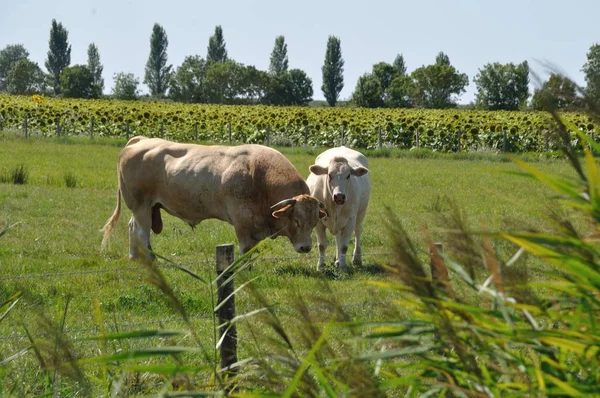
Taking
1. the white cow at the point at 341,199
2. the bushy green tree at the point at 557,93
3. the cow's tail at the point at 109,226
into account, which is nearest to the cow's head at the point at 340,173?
the white cow at the point at 341,199

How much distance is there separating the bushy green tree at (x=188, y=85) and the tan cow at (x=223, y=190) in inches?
3693

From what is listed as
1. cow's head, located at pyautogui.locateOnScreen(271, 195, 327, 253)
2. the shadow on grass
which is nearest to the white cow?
the shadow on grass

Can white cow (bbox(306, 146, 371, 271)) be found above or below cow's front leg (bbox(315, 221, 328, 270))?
above

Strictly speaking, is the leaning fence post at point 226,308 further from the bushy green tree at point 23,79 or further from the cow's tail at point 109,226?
the bushy green tree at point 23,79

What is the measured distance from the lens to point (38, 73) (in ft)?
401

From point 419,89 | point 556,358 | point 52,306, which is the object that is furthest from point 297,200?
point 419,89

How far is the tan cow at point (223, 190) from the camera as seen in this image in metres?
11.1

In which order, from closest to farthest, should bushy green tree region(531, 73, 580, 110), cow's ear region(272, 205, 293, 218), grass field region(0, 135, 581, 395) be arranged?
1. bushy green tree region(531, 73, 580, 110)
2. grass field region(0, 135, 581, 395)
3. cow's ear region(272, 205, 293, 218)

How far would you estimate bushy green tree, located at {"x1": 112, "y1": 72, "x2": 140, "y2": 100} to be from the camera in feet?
346

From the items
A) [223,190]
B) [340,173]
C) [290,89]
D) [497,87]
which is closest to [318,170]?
[340,173]

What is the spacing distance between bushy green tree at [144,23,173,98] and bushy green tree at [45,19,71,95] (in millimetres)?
14076

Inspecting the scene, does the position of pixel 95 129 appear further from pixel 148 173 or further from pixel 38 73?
pixel 38 73

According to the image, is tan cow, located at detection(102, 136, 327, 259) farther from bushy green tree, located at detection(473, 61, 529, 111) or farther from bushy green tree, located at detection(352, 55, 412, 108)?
bushy green tree, located at detection(352, 55, 412, 108)

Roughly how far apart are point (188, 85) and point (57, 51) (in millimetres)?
48035
